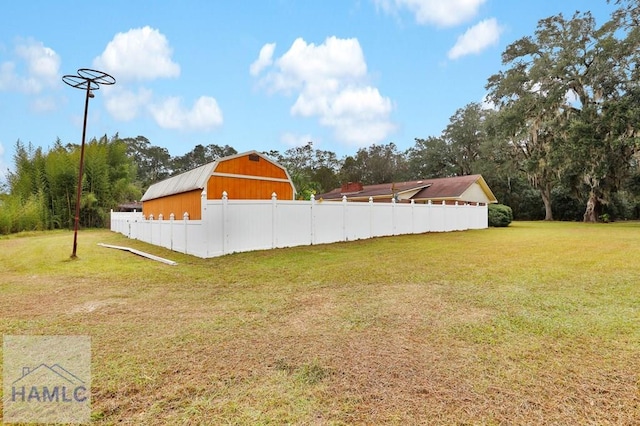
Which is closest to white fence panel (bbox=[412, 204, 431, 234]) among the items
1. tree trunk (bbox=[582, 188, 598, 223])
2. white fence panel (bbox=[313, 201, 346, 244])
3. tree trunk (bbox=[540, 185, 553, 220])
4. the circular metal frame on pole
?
white fence panel (bbox=[313, 201, 346, 244])

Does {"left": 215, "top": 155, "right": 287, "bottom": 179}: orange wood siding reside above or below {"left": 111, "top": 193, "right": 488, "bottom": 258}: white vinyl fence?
above

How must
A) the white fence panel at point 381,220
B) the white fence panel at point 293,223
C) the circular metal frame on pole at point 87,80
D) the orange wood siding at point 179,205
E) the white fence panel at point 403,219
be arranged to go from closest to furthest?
the circular metal frame on pole at point 87,80
the white fence panel at point 293,223
the orange wood siding at point 179,205
the white fence panel at point 381,220
the white fence panel at point 403,219

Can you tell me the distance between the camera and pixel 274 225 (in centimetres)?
979

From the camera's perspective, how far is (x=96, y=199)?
21.8 meters

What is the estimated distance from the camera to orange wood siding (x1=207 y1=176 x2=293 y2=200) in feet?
40.2

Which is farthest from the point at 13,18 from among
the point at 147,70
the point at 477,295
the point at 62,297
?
the point at 477,295

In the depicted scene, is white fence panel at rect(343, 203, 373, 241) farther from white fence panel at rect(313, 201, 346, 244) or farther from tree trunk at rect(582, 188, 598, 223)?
tree trunk at rect(582, 188, 598, 223)

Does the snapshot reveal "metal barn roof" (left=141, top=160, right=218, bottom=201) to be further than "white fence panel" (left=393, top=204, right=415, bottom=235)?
No

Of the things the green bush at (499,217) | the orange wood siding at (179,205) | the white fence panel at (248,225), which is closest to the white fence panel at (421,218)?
the green bush at (499,217)

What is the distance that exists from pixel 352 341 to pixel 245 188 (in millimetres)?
11144

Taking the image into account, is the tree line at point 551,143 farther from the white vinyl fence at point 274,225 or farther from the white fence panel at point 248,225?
the white fence panel at point 248,225

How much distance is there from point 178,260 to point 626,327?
8438 mm

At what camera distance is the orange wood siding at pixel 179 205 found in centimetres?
1184

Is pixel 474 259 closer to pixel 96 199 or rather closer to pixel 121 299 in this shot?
pixel 121 299
